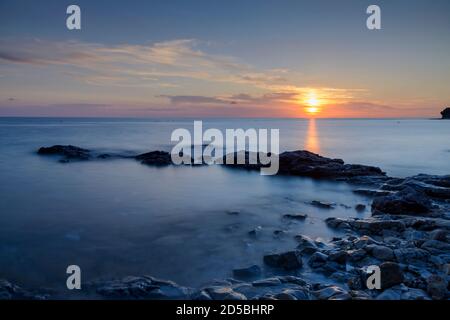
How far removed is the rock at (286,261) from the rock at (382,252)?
4.96 feet

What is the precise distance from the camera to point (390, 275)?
5.81 m

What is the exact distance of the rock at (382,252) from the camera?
6.83 m

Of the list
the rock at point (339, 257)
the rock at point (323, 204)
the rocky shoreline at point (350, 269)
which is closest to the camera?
the rocky shoreline at point (350, 269)

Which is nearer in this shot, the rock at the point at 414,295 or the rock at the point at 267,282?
the rock at the point at 414,295

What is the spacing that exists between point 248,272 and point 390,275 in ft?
8.21

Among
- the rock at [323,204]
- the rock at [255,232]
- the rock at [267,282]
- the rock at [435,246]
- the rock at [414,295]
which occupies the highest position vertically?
the rock at [323,204]

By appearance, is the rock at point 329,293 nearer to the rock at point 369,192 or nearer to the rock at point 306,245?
the rock at point 306,245

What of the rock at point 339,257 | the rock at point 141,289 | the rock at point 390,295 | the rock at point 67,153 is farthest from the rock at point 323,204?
the rock at point 67,153

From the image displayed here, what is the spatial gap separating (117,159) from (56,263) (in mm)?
17173

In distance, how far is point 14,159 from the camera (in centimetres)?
2356

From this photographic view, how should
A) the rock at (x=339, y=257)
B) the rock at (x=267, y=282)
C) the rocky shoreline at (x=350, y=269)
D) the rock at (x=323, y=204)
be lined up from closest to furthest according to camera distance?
the rocky shoreline at (x=350, y=269) < the rock at (x=267, y=282) < the rock at (x=339, y=257) < the rock at (x=323, y=204)

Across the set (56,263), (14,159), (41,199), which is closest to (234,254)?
(56,263)

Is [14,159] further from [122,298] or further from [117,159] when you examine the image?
[122,298]
